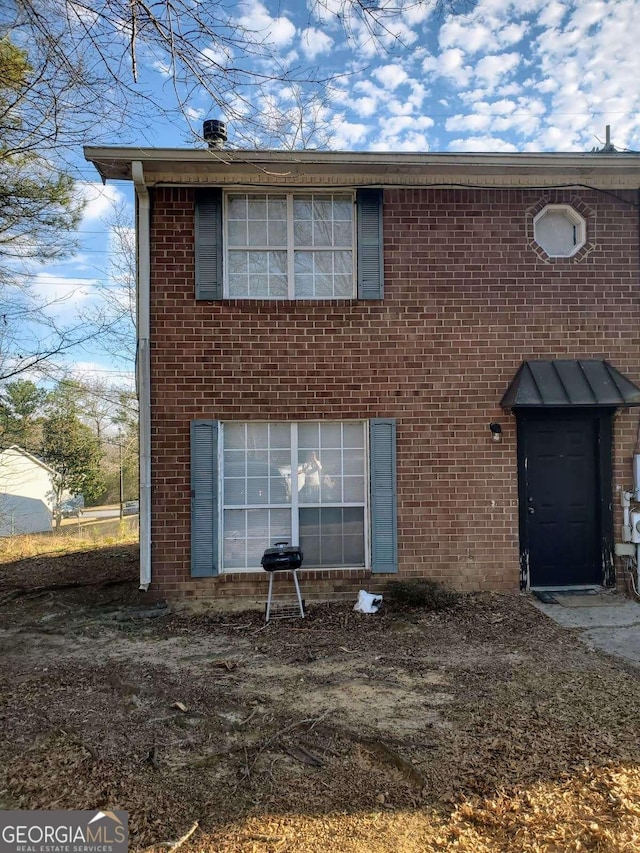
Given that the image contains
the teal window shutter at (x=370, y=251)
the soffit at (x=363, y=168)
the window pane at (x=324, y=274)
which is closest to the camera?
the soffit at (x=363, y=168)

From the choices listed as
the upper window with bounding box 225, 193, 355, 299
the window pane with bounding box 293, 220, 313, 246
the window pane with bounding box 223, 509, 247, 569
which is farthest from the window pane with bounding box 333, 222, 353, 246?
the window pane with bounding box 223, 509, 247, 569

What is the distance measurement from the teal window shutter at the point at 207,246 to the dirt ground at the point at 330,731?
3.91 metres

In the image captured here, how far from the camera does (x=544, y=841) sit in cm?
231

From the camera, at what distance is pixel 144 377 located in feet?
19.4

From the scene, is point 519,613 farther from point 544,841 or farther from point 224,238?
point 224,238

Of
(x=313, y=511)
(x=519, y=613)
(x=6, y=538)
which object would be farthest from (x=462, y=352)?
(x=6, y=538)

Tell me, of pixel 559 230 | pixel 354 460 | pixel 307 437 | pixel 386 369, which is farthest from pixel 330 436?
pixel 559 230

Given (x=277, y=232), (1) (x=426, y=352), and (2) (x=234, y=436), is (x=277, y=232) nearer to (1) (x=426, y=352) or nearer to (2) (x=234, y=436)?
(1) (x=426, y=352)

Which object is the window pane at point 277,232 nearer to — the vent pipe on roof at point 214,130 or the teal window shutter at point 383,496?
the vent pipe on roof at point 214,130

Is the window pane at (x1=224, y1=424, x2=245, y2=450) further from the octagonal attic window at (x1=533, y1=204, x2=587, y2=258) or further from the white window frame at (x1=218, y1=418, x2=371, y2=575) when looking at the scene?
the octagonal attic window at (x1=533, y1=204, x2=587, y2=258)

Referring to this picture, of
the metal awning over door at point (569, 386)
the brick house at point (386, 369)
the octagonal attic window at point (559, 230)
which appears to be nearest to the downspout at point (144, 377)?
the brick house at point (386, 369)

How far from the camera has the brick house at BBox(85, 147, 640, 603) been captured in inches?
234

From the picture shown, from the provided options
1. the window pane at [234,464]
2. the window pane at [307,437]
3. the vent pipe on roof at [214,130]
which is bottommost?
the window pane at [234,464]

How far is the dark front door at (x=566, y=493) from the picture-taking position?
6.18m
